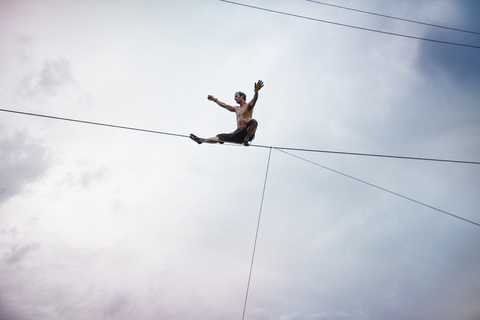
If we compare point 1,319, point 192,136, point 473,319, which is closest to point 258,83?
point 192,136

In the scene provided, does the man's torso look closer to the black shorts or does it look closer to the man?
the man

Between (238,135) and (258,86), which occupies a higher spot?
(258,86)

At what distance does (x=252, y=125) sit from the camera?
5.37 m

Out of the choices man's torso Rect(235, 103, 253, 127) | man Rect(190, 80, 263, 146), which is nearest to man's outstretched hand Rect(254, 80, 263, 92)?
man Rect(190, 80, 263, 146)

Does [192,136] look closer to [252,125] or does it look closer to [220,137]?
[220,137]

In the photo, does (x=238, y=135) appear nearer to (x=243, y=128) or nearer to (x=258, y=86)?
(x=243, y=128)

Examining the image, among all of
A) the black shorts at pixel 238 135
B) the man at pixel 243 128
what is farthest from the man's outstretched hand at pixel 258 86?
the black shorts at pixel 238 135

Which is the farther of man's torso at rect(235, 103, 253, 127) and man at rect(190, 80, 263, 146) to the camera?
man's torso at rect(235, 103, 253, 127)

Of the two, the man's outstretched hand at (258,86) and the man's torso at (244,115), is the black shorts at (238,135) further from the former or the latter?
the man's outstretched hand at (258,86)

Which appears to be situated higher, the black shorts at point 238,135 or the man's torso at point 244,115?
the man's torso at point 244,115

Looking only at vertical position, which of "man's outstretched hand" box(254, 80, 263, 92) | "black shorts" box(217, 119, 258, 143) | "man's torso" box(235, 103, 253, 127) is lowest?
"black shorts" box(217, 119, 258, 143)

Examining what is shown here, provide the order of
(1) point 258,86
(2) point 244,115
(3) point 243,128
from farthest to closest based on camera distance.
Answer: (2) point 244,115
(3) point 243,128
(1) point 258,86

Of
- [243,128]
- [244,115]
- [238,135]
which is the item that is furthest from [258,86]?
[238,135]

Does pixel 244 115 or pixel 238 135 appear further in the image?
pixel 244 115
